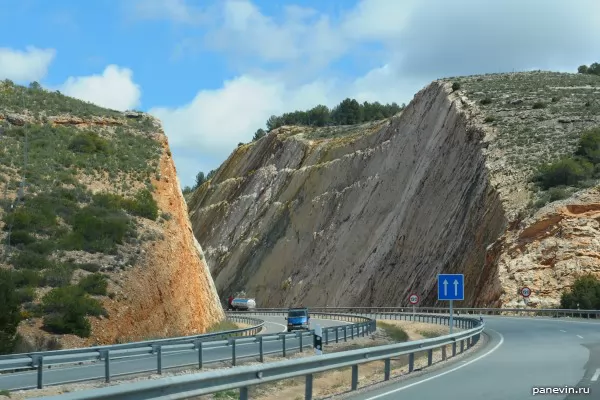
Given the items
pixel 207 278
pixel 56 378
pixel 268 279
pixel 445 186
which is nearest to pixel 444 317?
pixel 207 278

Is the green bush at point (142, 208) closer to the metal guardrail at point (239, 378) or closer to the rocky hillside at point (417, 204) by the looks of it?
the rocky hillside at point (417, 204)

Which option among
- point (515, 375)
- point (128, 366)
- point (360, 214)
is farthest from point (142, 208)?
point (360, 214)

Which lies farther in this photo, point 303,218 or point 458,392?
point 303,218

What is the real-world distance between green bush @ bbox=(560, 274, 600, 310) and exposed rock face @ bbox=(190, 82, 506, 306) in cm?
796

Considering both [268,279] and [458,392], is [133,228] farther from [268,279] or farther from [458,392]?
[268,279]

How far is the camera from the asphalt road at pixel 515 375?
12664 millimetres

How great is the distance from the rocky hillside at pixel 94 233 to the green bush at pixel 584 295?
19014mm

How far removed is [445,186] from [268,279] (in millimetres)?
25542

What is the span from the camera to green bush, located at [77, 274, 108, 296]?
31.7 metres

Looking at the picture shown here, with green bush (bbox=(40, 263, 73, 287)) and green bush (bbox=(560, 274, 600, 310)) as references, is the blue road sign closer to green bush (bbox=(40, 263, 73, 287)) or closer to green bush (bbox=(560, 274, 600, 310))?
green bush (bbox=(40, 263, 73, 287))

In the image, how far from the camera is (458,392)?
1305 centimetres

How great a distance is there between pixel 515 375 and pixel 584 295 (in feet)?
98.4

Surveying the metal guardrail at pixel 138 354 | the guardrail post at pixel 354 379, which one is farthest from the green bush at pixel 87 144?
the guardrail post at pixel 354 379

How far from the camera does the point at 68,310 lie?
2909 cm
